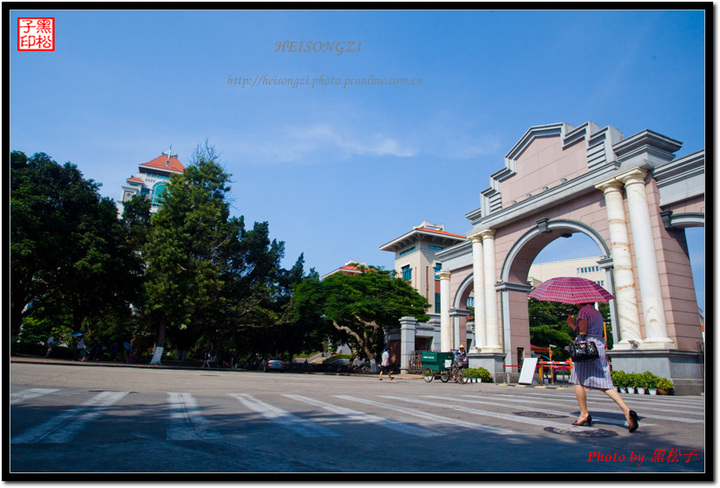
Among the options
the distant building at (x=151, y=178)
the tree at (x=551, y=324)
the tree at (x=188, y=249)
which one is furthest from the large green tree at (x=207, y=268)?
the distant building at (x=151, y=178)

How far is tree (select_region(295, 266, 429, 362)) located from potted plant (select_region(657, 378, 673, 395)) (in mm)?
24368

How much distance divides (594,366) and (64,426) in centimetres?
592

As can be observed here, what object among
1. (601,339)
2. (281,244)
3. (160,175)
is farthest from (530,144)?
(160,175)

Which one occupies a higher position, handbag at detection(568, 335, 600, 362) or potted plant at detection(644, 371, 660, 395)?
handbag at detection(568, 335, 600, 362)

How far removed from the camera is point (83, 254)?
26.8 meters

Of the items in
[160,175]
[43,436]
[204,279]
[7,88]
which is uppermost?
[160,175]

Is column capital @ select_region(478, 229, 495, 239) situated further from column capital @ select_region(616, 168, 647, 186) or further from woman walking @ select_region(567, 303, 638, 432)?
woman walking @ select_region(567, 303, 638, 432)

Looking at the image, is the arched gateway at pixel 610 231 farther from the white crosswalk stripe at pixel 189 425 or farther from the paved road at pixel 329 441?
the white crosswalk stripe at pixel 189 425

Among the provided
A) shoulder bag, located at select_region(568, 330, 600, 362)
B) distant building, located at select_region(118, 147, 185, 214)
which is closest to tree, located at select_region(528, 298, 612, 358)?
shoulder bag, located at select_region(568, 330, 600, 362)

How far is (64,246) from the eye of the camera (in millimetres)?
26062

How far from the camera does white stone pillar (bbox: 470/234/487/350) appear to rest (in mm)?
22183

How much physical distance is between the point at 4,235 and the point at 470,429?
450 cm

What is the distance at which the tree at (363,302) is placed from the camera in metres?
37.2

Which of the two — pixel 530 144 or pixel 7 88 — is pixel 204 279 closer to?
pixel 530 144
